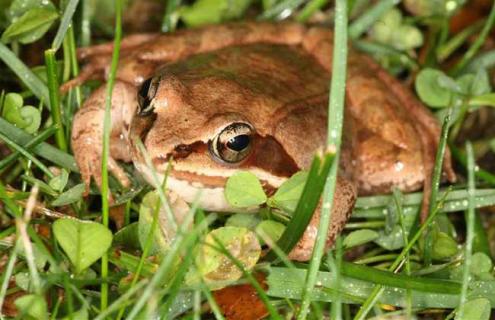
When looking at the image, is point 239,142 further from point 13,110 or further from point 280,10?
point 280,10

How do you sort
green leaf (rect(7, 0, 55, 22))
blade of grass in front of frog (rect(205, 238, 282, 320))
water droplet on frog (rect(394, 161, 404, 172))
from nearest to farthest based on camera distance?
blade of grass in front of frog (rect(205, 238, 282, 320)) → green leaf (rect(7, 0, 55, 22)) → water droplet on frog (rect(394, 161, 404, 172))

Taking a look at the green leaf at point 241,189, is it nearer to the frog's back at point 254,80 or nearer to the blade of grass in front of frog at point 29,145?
the frog's back at point 254,80

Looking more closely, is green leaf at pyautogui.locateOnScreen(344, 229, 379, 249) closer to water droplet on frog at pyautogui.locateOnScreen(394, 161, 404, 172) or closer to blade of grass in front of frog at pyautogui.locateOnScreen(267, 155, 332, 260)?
blade of grass in front of frog at pyautogui.locateOnScreen(267, 155, 332, 260)

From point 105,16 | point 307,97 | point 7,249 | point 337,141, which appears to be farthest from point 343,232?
point 105,16

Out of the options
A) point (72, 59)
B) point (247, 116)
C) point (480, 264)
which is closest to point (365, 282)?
point (480, 264)

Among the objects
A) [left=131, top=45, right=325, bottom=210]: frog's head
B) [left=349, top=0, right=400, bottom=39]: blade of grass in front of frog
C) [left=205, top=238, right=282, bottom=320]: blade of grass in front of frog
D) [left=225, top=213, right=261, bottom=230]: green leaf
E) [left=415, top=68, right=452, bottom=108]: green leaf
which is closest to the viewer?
[left=205, top=238, right=282, bottom=320]: blade of grass in front of frog

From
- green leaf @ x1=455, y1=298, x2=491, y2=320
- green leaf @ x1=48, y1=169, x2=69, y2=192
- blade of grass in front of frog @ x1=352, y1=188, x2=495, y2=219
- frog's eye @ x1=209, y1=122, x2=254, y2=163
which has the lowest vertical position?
green leaf @ x1=48, y1=169, x2=69, y2=192

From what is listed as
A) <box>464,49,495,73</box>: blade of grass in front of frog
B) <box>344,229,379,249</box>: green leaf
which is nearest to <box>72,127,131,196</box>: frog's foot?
<box>344,229,379,249</box>: green leaf
